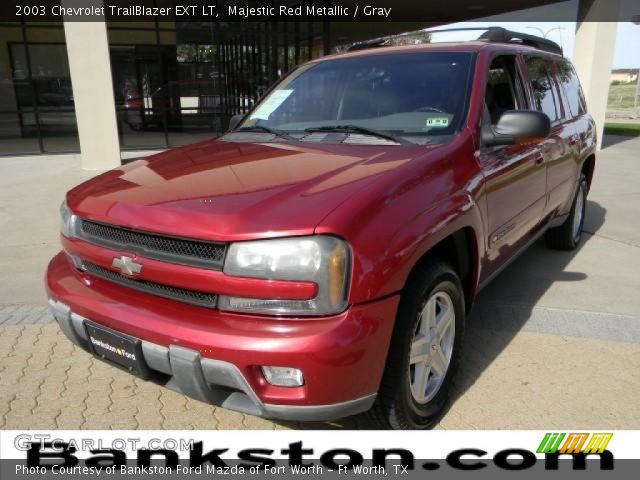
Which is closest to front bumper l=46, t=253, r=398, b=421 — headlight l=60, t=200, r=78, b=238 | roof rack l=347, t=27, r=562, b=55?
headlight l=60, t=200, r=78, b=238

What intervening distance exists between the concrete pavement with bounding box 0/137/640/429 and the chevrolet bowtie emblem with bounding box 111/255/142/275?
0.93m

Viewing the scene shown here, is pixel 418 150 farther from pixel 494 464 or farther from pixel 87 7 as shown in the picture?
pixel 87 7

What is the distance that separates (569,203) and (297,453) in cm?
369

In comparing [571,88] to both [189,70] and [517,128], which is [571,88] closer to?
[517,128]

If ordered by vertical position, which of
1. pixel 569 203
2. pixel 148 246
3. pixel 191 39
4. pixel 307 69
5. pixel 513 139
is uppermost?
pixel 191 39

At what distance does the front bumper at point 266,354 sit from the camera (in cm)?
199

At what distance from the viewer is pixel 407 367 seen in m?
2.35

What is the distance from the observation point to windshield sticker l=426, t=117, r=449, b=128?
2.98 m

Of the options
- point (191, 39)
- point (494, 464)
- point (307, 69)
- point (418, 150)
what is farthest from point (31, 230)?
point (191, 39)

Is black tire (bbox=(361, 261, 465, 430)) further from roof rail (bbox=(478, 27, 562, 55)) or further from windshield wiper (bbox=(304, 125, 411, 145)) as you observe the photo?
roof rail (bbox=(478, 27, 562, 55))

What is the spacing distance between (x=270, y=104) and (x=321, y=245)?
2127 mm

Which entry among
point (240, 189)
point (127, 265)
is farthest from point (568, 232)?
point (127, 265)

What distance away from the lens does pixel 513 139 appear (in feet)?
10.2

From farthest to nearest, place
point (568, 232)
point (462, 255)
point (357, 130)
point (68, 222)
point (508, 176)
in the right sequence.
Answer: point (568, 232), point (508, 176), point (357, 130), point (462, 255), point (68, 222)
